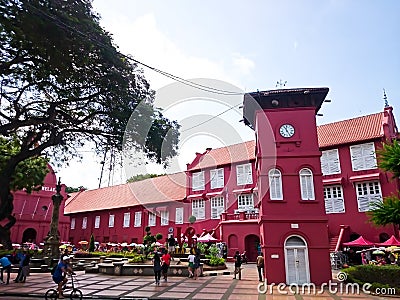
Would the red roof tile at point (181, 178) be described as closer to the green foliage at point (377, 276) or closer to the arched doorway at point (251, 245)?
the arched doorway at point (251, 245)

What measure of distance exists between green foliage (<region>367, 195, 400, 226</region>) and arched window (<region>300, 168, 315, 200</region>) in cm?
281

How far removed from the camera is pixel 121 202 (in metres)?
37.4

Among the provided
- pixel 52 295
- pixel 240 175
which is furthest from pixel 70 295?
pixel 240 175

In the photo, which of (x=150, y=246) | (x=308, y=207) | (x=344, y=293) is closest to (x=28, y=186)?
(x=150, y=246)

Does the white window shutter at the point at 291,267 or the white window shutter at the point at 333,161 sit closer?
the white window shutter at the point at 291,267

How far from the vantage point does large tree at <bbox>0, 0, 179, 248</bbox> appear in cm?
1027

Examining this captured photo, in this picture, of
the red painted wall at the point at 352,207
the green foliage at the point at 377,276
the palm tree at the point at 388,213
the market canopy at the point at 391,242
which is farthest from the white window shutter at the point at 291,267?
the red painted wall at the point at 352,207

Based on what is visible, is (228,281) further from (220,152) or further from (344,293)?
(220,152)

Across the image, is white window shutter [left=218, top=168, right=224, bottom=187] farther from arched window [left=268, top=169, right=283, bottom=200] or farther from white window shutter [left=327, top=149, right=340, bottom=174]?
arched window [left=268, top=169, right=283, bottom=200]

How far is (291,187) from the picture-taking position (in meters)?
15.7

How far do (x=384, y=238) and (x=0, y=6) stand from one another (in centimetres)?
2386

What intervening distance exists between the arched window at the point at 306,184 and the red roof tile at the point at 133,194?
50.1 feet

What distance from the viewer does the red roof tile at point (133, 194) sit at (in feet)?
111

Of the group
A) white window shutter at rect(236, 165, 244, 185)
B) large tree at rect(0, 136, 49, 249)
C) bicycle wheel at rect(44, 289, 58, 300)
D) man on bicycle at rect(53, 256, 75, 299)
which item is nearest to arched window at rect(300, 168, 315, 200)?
man on bicycle at rect(53, 256, 75, 299)
